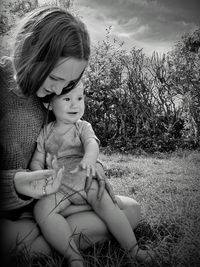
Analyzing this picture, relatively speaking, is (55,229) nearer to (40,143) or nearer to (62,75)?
(40,143)

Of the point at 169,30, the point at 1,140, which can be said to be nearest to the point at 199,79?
the point at 169,30

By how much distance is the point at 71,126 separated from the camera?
246 cm

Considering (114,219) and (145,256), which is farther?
A: (114,219)

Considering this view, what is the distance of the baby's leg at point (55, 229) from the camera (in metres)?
1.96

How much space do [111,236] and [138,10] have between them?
7.61 ft

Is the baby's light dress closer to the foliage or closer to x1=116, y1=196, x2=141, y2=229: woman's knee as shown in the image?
x1=116, y1=196, x2=141, y2=229: woman's knee

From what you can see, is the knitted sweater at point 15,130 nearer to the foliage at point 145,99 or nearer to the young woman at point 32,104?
the young woman at point 32,104

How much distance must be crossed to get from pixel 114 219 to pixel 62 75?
87cm

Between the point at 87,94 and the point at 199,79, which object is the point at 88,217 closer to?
the point at 199,79

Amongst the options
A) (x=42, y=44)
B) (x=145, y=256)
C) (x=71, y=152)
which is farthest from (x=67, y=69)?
(x=145, y=256)

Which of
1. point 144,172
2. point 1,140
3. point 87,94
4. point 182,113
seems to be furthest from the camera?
point 87,94

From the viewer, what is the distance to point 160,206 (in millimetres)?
2891

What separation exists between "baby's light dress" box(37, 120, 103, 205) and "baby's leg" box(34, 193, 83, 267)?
0.53 feet

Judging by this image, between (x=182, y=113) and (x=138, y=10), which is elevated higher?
(x=138, y=10)
